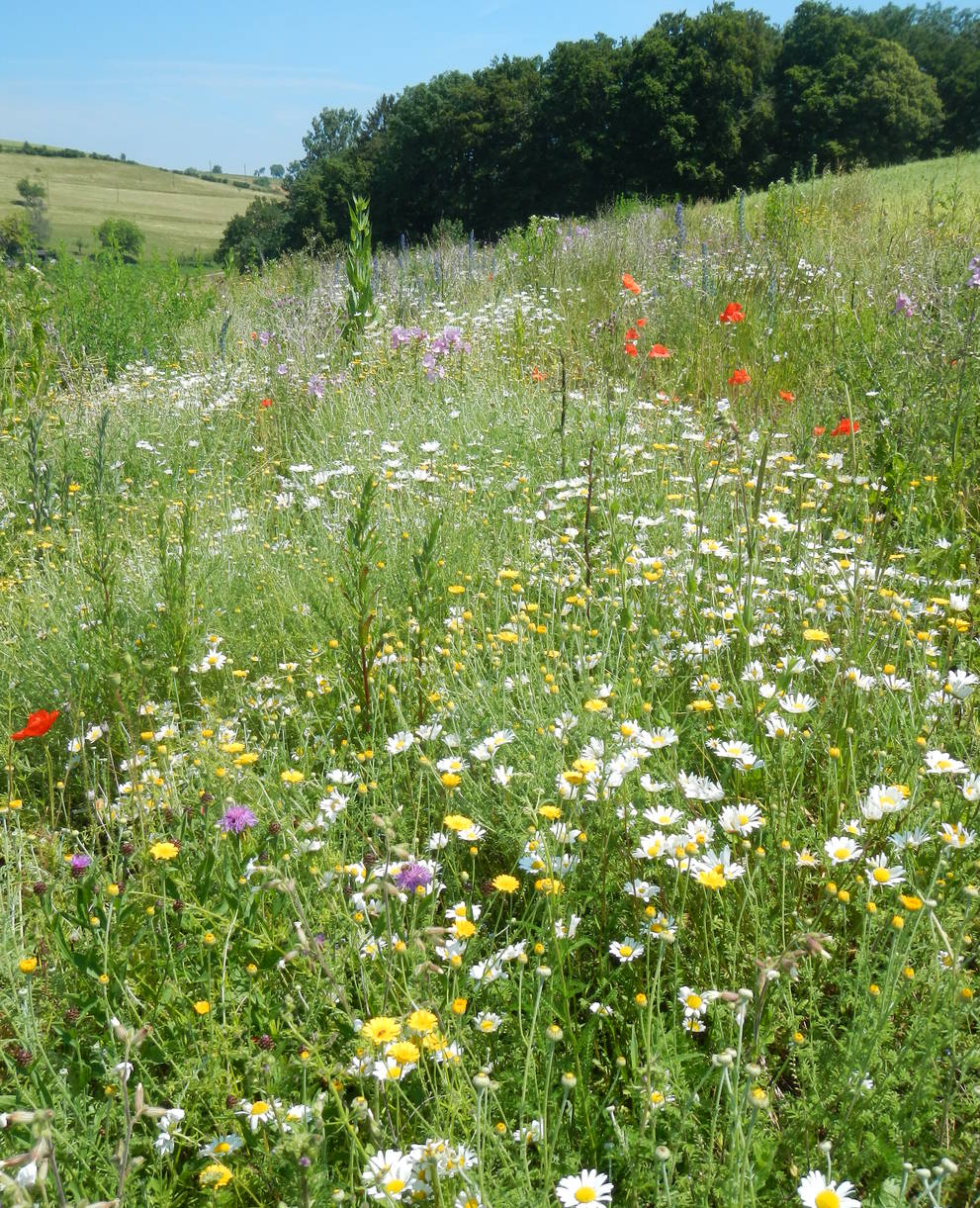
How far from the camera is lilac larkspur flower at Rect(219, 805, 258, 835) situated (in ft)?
5.46

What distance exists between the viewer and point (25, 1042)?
137 centimetres

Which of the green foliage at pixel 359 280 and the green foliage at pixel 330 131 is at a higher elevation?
the green foliage at pixel 330 131

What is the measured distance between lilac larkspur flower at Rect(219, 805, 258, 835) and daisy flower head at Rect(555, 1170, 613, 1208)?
0.89 metres

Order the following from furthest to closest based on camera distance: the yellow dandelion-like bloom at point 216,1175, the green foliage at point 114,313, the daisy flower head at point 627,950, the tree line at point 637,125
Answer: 1. the tree line at point 637,125
2. the green foliage at point 114,313
3. the daisy flower head at point 627,950
4. the yellow dandelion-like bloom at point 216,1175

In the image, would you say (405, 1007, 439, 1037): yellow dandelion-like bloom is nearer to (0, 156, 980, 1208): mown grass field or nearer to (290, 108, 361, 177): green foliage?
(0, 156, 980, 1208): mown grass field

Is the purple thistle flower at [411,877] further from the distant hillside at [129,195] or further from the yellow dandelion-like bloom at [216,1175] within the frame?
the distant hillside at [129,195]

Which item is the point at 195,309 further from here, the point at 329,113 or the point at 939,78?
the point at 329,113

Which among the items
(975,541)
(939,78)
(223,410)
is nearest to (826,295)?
(975,541)

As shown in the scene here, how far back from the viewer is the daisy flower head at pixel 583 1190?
1.07 metres

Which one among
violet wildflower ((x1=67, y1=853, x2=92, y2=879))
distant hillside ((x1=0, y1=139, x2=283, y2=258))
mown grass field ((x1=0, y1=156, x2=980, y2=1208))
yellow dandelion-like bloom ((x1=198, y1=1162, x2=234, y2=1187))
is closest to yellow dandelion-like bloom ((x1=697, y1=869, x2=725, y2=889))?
mown grass field ((x1=0, y1=156, x2=980, y2=1208))

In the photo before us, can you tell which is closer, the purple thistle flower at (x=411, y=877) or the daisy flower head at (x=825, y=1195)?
the daisy flower head at (x=825, y=1195)

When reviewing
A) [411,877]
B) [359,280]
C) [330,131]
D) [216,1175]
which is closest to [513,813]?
[411,877]

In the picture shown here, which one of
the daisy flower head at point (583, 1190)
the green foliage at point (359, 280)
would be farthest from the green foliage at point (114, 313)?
the daisy flower head at point (583, 1190)

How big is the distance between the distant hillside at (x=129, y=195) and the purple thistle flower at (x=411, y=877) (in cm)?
6726
